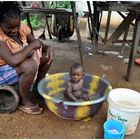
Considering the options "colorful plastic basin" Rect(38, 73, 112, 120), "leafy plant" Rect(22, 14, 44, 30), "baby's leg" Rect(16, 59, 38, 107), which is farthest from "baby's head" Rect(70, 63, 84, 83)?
"leafy plant" Rect(22, 14, 44, 30)

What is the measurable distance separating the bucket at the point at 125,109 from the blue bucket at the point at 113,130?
0.16 ft

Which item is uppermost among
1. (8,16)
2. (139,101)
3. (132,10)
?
(8,16)

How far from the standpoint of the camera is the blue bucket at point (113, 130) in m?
2.32

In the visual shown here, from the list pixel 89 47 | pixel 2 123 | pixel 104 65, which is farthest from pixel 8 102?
pixel 89 47

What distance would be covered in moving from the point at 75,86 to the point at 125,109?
62cm

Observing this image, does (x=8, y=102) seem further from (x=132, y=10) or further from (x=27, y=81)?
(x=132, y=10)

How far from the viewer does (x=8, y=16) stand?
2477 mm

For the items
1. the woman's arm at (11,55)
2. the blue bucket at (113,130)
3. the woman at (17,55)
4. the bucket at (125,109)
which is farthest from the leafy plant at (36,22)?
the blue bucket at (113,130)

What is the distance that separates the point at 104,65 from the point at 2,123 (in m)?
2.00

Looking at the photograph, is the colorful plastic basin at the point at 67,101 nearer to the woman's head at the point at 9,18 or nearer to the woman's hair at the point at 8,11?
the woman's head at the point at 9,18

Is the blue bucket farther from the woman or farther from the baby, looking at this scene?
the woman

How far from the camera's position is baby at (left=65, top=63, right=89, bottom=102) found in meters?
2.67

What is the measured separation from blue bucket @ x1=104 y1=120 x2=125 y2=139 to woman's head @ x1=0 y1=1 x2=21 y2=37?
3.93ft

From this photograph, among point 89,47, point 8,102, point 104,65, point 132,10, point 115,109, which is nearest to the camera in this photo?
point 115,109
